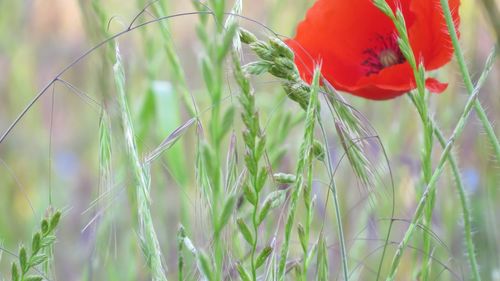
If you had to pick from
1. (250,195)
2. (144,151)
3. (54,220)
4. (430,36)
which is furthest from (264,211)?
(144,151)

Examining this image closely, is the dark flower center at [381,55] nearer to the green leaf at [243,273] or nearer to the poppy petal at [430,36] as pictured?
the poppy petal at [430,36]

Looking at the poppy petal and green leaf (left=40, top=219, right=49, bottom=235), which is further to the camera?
the poppy petal

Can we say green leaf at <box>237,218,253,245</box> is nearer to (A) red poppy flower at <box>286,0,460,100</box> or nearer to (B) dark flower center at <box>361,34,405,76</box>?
(A) red poppy flower at <box>286,0,460,100</box>

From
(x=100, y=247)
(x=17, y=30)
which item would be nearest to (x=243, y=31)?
(x=100, y=247)

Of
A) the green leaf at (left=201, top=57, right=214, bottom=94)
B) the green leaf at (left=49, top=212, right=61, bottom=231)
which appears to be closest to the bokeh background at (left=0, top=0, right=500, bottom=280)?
the green leaf at (left=49, top=212, right=61, bottom=231)

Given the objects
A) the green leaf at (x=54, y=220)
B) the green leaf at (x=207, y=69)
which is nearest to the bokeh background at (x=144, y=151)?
the green leaf at (x=54, y=220)

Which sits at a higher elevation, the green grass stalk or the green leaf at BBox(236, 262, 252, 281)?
the green grass stalk

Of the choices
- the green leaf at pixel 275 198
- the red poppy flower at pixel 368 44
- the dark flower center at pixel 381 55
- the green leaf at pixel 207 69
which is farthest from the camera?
the dark flower center at pixel 381 55
